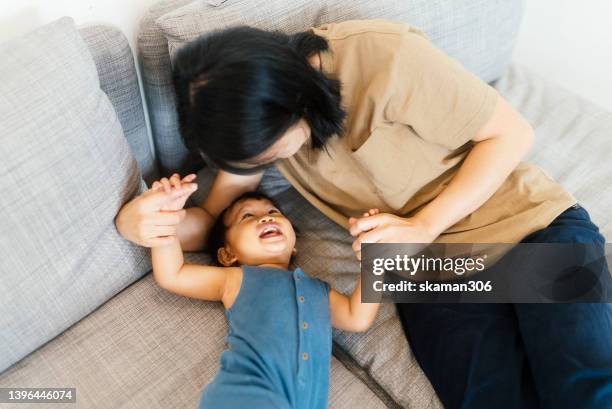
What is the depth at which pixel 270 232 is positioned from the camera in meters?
1.09

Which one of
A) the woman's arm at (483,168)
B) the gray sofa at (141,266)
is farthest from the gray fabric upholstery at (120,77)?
the woman's arm at (483,168)

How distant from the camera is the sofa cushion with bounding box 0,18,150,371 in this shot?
79cm

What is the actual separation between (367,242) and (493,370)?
0.33m

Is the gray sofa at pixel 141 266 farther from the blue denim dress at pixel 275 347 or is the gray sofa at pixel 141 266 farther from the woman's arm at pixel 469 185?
the woman's arm at pixel 469 185

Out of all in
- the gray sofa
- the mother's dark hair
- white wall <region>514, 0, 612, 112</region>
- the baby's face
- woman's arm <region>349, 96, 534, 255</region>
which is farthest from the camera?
white wall <region>514, 0, 612, 112</region>

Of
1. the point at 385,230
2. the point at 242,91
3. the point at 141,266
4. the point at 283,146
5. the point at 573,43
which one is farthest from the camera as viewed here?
the point at 573,43

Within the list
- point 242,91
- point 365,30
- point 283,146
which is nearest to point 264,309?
point 283,146

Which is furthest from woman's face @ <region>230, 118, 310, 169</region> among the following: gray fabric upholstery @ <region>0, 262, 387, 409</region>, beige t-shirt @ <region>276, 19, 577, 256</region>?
gray fabric upholstery @ <region>0, 262, 387, 409</region>

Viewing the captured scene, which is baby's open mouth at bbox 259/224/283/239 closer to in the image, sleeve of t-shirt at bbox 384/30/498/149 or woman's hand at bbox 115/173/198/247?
woman's hand at bbox 115/173/198/247

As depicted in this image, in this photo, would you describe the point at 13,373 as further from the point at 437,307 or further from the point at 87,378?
the point at 437,307

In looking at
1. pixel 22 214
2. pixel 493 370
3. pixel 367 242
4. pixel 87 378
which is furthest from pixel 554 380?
pixel 22 214

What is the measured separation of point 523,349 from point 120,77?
948mm

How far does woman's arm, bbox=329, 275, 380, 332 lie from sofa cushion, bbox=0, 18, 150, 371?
45 cm

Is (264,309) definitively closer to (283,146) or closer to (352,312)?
(352,312)
